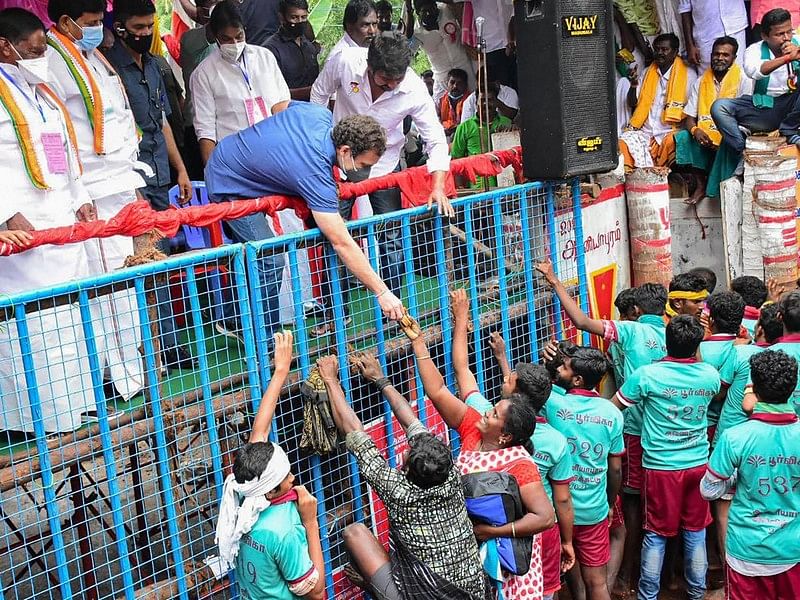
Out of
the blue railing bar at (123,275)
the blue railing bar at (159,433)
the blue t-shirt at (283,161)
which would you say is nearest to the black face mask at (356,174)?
the blue t-shirt at (283,161)

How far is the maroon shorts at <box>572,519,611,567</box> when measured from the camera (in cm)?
508

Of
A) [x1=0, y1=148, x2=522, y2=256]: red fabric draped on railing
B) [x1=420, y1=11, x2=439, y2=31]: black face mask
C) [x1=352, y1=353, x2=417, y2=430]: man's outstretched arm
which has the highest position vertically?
[x1=420, y1=11, x2=439, y2=31]: black face mask

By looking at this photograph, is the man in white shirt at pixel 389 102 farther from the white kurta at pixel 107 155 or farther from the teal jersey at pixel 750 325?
the teal jersey at pixel 750 325

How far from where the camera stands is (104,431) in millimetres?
3578

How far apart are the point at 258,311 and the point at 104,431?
2.91 feet

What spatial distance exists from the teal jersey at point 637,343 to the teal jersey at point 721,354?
25cm

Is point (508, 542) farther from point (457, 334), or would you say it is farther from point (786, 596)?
point (786, 596)

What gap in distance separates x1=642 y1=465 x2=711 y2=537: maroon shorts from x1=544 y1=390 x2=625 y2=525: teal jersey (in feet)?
1.68

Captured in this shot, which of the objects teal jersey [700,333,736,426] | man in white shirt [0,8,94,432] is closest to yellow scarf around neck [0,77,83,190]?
man in white shirt [0,8,94,432]

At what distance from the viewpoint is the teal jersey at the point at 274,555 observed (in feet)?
11.9

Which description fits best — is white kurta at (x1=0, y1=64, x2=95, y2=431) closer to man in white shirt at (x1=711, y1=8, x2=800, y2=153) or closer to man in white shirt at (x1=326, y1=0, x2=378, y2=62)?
man in white shirt at (x1=326, y1=0, x2=378, y2=62)

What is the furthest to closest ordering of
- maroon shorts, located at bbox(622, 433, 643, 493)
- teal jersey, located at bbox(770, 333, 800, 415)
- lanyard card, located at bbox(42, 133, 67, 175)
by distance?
1. maroon shorts, located at bbox(622, 433, 643, 493)
2. teal jersey, located at bbox(770, 333, 800, 415)
3. lanyard card, located at bbox(42, 133, 67, 175)

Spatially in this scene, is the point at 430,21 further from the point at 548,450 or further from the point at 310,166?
the point at 548,450

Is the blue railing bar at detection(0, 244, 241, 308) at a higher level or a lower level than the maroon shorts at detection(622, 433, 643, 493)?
higher
